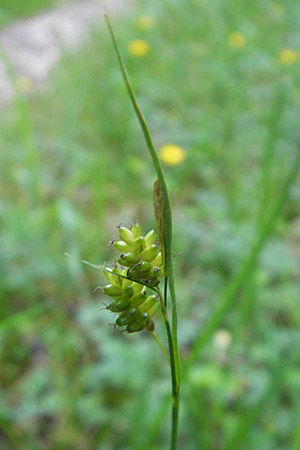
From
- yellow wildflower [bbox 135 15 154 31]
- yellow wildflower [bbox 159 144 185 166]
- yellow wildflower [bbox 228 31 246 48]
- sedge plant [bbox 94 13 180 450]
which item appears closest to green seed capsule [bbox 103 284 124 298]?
sedge plant [bbox 94 13 180 450]

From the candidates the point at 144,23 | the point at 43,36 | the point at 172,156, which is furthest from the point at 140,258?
the point at 43,36

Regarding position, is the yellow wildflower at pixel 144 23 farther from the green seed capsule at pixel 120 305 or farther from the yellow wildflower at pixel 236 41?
the green seed capsule at pixel 120 305

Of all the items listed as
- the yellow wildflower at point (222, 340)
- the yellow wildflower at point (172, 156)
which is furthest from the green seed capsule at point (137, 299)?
the yellow wildflower at point (172, 156)

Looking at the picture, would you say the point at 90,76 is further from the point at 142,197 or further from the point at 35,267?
the point at 35,267

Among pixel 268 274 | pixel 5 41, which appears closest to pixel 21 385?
pixel 268 274

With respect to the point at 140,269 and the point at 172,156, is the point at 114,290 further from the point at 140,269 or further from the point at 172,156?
the point at 172,156
